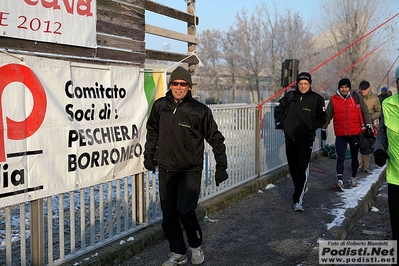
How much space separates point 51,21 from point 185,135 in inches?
63.6

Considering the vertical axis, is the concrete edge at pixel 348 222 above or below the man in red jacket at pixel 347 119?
below

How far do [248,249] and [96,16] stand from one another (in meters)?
3.01

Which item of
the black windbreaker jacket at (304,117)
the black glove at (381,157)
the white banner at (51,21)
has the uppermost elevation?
the white banner at (51,21)

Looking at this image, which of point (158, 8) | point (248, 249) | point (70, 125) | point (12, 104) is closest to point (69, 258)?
point (70, 125)

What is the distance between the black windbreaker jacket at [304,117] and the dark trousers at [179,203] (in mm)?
2620

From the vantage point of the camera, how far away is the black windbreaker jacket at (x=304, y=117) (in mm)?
6605

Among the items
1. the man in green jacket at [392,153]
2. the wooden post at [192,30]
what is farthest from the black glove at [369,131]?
the man in green jacket at [392,153]

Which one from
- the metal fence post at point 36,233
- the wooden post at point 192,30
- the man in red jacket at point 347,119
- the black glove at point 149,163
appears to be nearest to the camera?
Answer: the metal fence post at point 36,233

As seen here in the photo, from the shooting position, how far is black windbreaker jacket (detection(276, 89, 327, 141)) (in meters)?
6.61

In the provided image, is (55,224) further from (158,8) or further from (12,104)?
(158,8)

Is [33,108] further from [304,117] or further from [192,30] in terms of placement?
[304,117]

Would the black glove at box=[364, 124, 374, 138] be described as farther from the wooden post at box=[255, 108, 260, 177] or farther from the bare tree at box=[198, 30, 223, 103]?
the bare tree at box=[198, 30, 223, 103]

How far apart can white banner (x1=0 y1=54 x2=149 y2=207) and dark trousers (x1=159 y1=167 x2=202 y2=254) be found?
570mm

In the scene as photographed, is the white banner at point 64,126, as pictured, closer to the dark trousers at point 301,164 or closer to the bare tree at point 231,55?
the dark trousers at point 301,164
